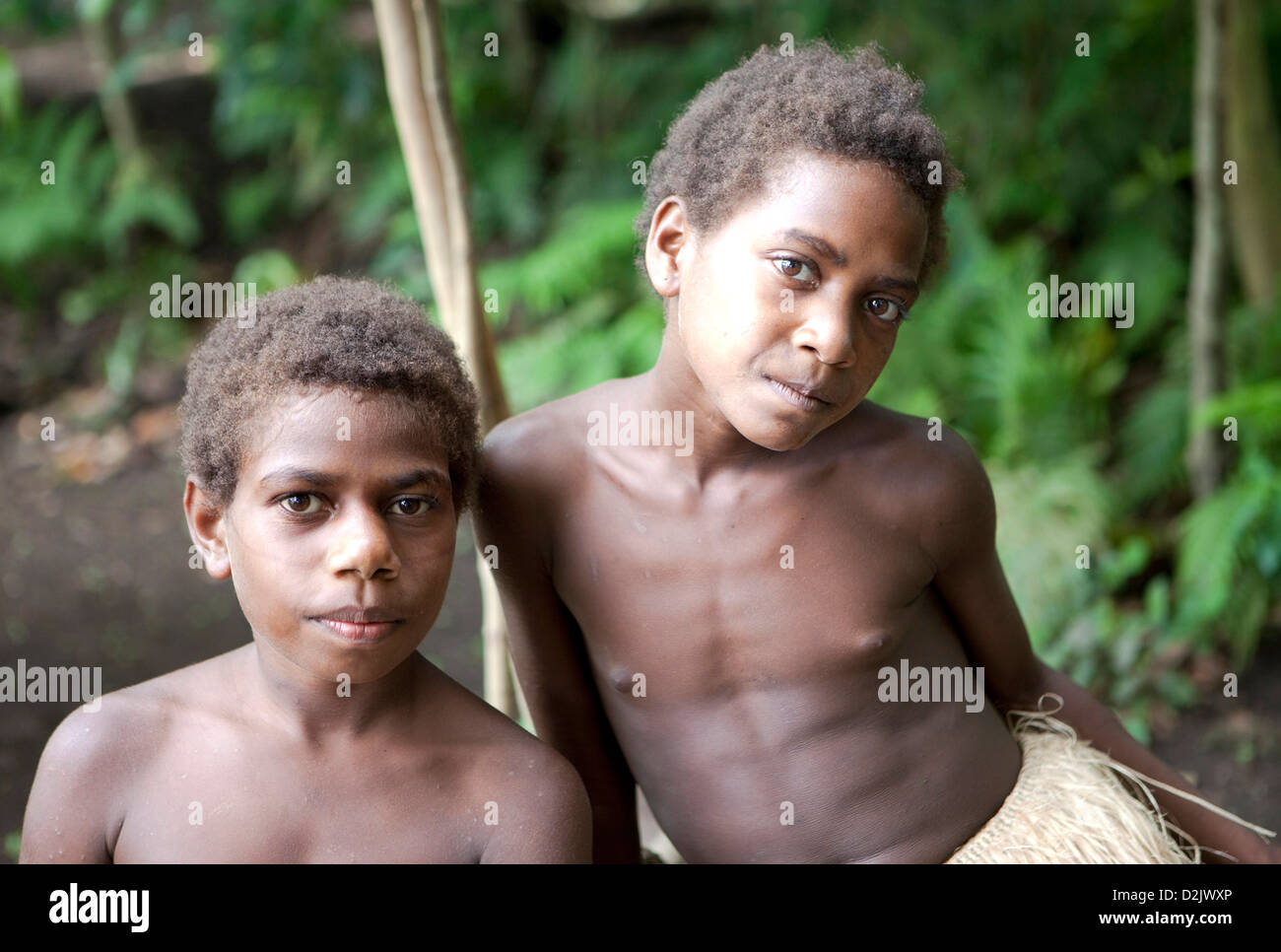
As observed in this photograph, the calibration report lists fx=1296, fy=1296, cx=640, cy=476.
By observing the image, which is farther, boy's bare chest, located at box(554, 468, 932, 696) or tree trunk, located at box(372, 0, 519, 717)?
tree trunk, located at box(372, 0, 519, 717)

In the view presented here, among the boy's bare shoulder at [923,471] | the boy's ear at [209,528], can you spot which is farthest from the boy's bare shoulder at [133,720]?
the boy's bare shoulder at [923,471]

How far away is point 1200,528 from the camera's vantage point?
366 cm

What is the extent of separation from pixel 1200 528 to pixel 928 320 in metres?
1.34

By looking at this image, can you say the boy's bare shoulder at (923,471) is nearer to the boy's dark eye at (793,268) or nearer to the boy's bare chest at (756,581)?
the boy's bare chest at (756,581)

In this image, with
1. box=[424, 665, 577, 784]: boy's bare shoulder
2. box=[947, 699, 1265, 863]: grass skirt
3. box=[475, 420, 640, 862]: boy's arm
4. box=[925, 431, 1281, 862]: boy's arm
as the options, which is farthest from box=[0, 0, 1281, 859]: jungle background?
box=[424, 665, 577, 784]: boy's bare shoulder

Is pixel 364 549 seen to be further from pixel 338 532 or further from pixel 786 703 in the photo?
pixel 786 703

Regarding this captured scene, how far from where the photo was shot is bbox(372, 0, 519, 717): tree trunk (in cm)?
215

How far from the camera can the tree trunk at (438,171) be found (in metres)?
2.15

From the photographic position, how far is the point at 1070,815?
1.92 m

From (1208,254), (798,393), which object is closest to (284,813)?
(798,393)

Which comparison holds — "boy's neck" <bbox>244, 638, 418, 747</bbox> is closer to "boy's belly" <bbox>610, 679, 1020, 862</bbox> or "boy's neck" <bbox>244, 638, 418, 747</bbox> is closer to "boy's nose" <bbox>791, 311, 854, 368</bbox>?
"boy's belly" <bbox>610, 679, 1020, 862</bbox>

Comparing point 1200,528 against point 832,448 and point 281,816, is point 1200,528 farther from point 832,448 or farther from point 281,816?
point 281,816

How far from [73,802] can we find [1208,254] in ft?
11.1

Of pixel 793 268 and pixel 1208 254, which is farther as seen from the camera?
pixel 1208 254
